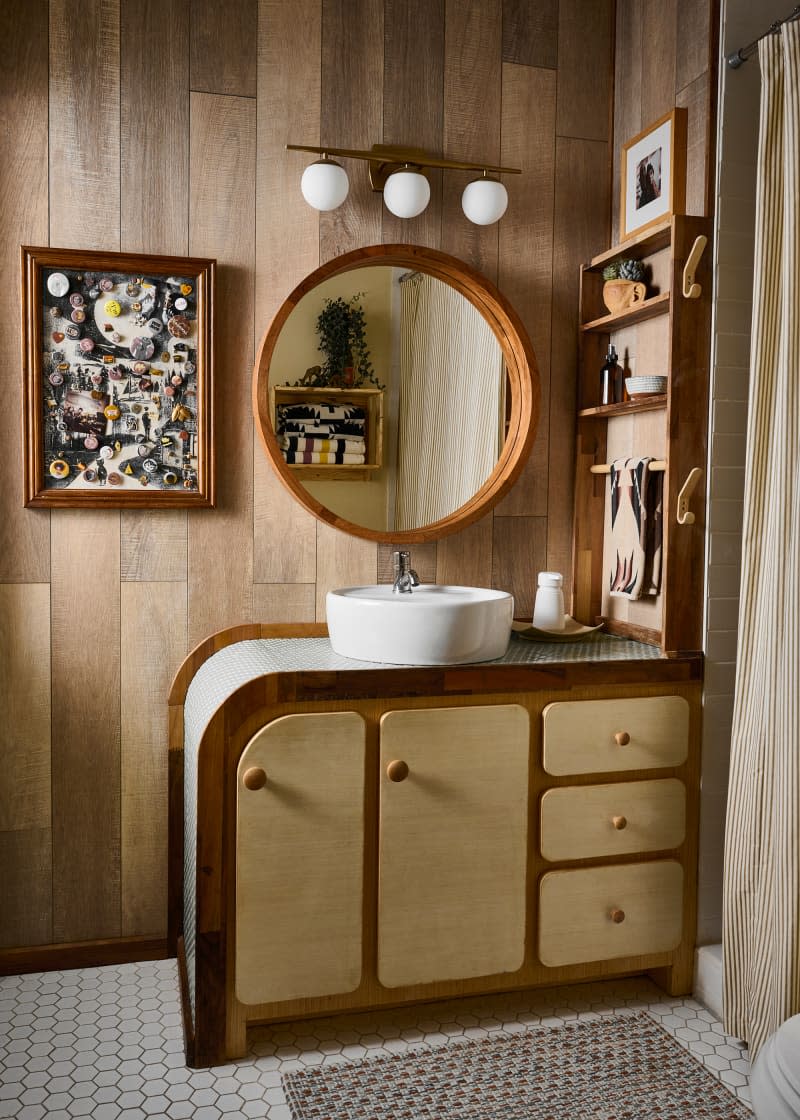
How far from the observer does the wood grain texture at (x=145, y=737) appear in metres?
2.32

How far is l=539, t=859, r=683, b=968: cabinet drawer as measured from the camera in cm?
212

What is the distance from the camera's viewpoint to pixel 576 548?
2564mm

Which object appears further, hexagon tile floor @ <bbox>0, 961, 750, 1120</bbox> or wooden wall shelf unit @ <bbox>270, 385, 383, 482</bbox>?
wooden wall shelf unit @ <bbox>270, 385, 383, 482</bbox>

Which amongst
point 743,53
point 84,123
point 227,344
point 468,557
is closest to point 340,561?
point 468,557

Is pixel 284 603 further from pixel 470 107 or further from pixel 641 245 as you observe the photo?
pixel 470 107

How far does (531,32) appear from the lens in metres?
2.51

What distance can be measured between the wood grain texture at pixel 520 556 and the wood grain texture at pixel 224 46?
1259 mm

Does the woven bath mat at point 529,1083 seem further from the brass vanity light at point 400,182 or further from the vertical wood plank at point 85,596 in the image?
the brass vanity light at point 400,182

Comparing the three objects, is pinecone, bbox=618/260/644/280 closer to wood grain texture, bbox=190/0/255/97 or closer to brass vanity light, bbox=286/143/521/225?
brass vanity light, bbox=286/143/521/225

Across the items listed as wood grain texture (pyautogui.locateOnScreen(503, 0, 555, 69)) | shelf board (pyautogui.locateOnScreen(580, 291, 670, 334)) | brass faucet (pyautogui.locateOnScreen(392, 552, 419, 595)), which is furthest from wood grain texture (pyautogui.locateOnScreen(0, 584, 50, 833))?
wood grain texture (pyautogui.locateOnScreen(503, 0, 555, 69))

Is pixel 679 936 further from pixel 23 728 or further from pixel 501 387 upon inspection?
pixel 23 728

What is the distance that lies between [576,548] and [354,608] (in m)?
0.80

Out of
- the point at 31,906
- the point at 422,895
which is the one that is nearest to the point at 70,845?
the point at 31,906

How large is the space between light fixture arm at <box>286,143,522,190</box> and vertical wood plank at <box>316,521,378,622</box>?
0.88 meters
